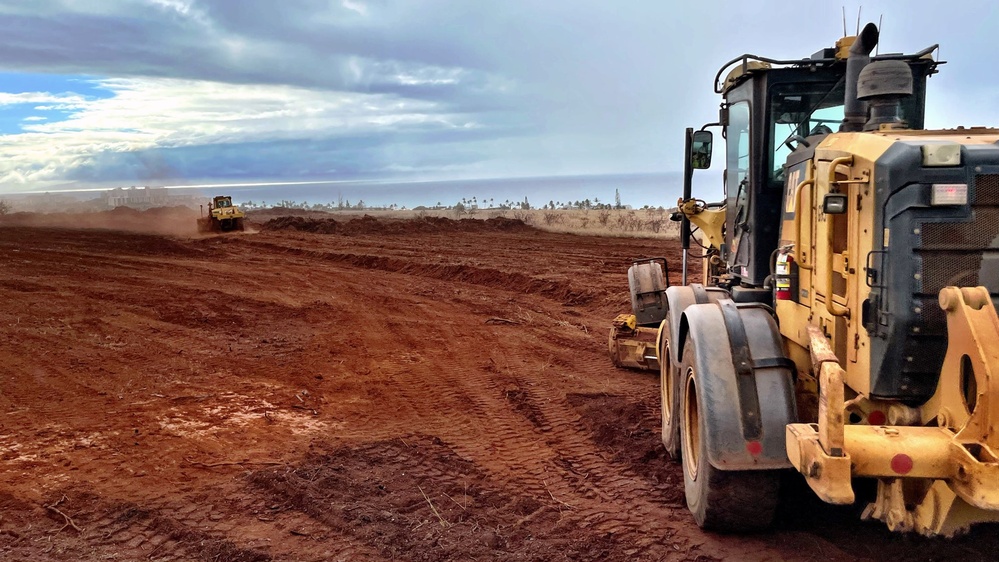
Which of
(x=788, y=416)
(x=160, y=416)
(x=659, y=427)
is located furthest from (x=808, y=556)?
(x=160, y=416)

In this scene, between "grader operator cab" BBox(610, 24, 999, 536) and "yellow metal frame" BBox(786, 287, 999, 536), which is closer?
"yellow metal frame" BBox(786, 287, 999, 536)

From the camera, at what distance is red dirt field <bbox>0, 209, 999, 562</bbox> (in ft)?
15.9

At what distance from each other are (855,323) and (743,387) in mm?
715

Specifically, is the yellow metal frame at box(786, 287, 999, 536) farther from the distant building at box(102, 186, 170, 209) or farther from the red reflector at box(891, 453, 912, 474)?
the distant building at box(102, 186, 170, 209)

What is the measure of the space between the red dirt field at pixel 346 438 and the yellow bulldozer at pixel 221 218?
21889 millimetres

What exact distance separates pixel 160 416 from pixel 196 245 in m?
23.8

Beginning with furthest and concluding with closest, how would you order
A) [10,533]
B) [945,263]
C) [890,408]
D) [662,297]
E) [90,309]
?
[90,309], [662,297], [10,533], [890,408], [945,263]

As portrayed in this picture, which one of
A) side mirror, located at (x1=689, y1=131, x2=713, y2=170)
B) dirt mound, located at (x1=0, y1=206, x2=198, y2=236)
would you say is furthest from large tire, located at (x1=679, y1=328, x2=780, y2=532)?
dirt mound, located at (x1=0, y1=206, x2=198, y2=236)

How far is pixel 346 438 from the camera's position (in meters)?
6.96

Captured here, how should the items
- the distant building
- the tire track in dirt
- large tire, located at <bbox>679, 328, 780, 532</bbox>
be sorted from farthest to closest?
the distant building, the tire track in dirt, large tire, located at <bbox>679, 328, 780, 532</bbox>

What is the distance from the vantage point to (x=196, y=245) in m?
29.8

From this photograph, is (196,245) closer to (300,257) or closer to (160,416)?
(300,257)

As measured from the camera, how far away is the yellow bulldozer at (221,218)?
37469 millimetres

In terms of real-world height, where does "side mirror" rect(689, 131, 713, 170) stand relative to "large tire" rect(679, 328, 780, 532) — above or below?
above
